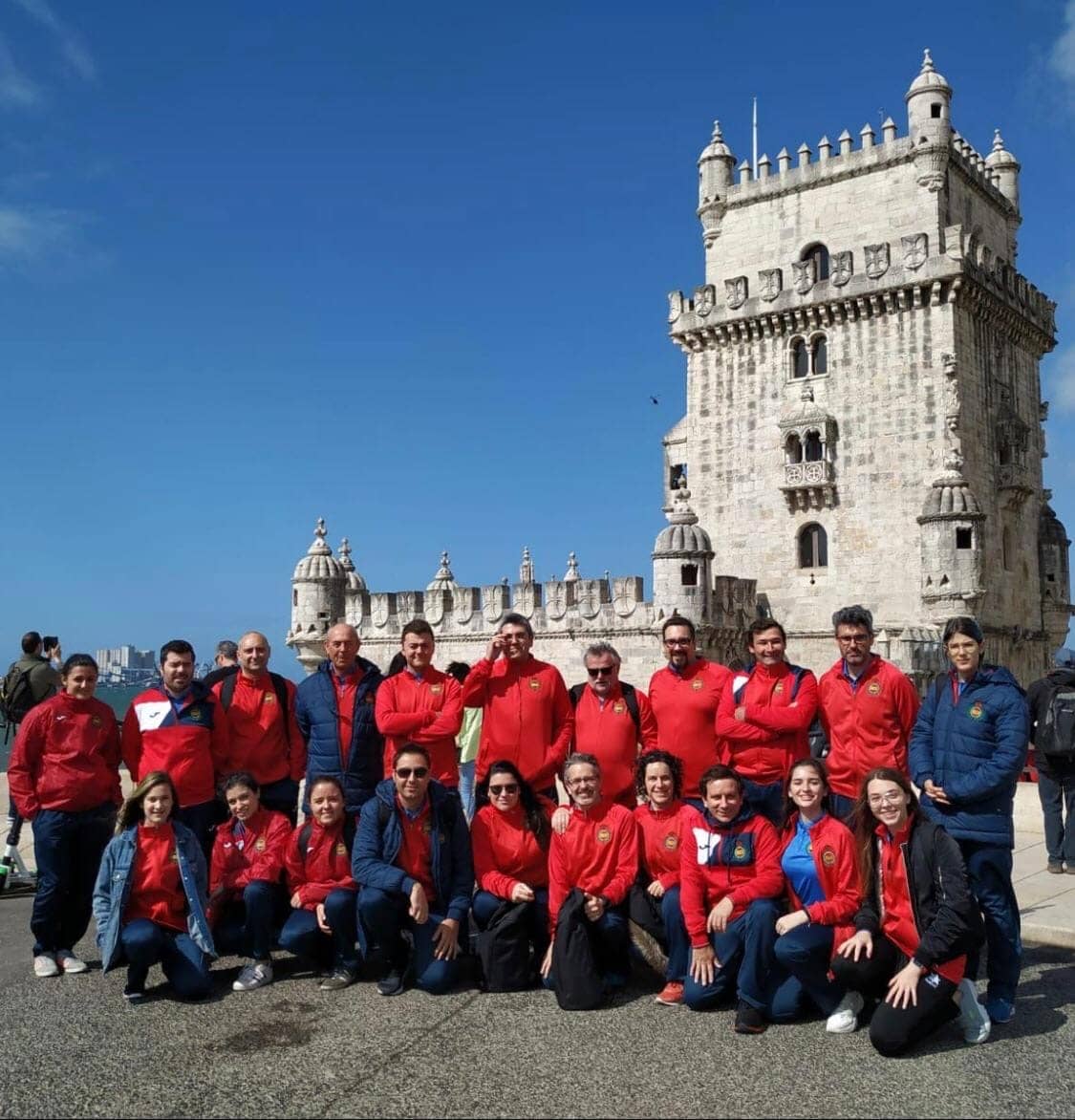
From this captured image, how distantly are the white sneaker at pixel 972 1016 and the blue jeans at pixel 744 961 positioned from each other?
1.08 meters

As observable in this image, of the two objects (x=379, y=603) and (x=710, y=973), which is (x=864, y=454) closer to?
(x=379, y=603)

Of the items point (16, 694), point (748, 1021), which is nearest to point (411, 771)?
point (748, 1021)

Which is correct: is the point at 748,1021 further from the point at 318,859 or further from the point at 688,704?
the point at 318,859

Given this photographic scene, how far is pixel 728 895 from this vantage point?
265 inches

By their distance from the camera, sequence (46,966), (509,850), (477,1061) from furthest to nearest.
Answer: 1. (46,966)
2. (509,850)
3. (477,1061)

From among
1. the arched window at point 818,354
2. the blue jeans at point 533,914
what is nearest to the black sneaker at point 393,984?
the blue jeans at point 533,914

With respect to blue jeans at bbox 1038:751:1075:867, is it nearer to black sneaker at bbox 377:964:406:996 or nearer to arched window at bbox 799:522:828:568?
black sneaker at bbox 377:964:406:996

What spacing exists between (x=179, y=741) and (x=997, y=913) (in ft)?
18.5

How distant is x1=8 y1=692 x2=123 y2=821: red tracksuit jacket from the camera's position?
7668mm

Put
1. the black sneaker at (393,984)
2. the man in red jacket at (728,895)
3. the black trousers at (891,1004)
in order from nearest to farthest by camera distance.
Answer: the black trousers at (891,1004), the man in red jacket at (728,895), the black sneaker at (393,984)

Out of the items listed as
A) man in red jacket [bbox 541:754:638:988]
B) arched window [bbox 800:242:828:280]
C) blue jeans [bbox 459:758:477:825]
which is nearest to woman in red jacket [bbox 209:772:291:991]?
man in red jacket [bbox 541:754:638:988]

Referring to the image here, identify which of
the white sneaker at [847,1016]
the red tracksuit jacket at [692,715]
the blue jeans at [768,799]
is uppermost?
the red tracksuit jacket at [692,715]

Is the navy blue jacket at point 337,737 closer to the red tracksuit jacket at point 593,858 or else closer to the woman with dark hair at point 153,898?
the woman with dark hair at point 153,898

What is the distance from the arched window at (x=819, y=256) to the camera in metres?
25.9
